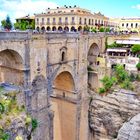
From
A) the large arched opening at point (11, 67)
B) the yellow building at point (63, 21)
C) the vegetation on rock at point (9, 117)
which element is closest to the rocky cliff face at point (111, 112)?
the large arched opening at point (11, 67)

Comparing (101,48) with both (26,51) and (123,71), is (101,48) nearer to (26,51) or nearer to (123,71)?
(123,71)

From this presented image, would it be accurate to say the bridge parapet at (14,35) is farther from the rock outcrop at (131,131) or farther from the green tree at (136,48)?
the green tree at (136,48)

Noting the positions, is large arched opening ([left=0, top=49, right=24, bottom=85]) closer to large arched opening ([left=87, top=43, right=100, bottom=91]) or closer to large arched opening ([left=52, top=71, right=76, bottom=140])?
large arched opening ([left=52, top=71, right=76, bottom=140])

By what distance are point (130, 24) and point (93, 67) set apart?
93.0 feet

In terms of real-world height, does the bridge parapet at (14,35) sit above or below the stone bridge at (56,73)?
above

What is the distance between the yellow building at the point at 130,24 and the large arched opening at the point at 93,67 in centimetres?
2333

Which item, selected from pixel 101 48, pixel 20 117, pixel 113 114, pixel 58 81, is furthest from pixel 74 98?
pixel 20 117

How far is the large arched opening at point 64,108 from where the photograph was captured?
28.6 m

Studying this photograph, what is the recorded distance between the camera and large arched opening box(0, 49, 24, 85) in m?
21.6

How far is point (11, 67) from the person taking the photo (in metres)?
22.3

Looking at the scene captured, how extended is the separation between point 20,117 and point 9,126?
1.41 m

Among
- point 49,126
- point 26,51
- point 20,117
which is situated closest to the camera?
point 20,117

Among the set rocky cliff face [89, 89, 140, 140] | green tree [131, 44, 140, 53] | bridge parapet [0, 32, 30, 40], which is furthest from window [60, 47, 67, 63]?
green tree [131, 44, 140, 53]

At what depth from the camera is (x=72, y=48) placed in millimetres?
27484
